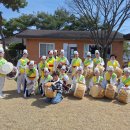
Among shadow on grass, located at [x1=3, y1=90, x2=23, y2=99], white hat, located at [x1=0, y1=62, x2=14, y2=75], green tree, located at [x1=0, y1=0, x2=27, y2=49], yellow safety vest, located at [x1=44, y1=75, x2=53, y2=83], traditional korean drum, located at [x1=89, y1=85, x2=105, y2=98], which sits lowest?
shadow on grass, located at [x1=3, y1=90, x2=23, y2=99]

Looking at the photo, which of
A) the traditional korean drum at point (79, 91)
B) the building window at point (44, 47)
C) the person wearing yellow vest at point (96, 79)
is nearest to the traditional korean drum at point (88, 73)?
the person wearing yellow vest at point (96, 79)

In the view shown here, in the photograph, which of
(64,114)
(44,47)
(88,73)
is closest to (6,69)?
(64,114)

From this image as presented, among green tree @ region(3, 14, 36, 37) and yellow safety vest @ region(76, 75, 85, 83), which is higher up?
green tree @ region(3, 14, 36, 37)

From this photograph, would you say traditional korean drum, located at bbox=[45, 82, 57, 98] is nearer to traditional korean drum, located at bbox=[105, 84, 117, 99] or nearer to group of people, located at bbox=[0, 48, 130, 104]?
group of people, located at bbox=[0, 48, 130, 104]

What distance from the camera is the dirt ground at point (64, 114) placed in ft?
26.7

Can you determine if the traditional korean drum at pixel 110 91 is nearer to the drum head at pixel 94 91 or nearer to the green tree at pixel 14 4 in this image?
the drum head at pixel 94 91

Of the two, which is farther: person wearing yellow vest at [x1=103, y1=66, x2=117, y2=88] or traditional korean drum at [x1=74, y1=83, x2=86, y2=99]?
person wearing yellow vest at [x1=103, y1=66, x2=117, y2=88]

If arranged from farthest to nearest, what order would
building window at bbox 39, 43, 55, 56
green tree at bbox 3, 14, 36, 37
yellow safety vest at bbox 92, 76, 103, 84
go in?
green tree at bbox 3, 14, 36, 37 → building window at bbox 39, 43, 55, 56 → yellow safety vest at bbox 92, 76, 103, 84

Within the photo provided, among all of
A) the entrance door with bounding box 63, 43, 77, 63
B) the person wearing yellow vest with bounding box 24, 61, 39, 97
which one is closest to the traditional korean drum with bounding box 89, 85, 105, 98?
the person wearing yellow vest with bounding box 24, 61, 39, 97

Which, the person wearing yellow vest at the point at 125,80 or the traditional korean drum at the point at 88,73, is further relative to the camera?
the traditional korean drum at the point at 88,73

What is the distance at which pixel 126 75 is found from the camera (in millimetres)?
10633

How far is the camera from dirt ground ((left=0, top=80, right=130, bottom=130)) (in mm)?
8148

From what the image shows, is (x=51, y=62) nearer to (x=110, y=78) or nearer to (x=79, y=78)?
(x=79, y=78)

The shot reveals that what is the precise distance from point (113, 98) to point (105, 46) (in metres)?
14.9
